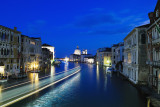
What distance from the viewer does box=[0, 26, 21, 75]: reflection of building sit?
119 ft

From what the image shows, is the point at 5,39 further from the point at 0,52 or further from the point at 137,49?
the point at 137,49

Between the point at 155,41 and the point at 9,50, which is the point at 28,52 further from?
the point at 155,41

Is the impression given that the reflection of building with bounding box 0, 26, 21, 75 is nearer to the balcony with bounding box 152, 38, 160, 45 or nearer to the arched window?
the arched window

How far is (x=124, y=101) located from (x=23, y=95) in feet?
53.0

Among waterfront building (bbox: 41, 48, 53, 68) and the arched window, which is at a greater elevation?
the arched window

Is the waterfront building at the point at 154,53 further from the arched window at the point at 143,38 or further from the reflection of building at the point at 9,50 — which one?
the reflection of building at the point at 9,50

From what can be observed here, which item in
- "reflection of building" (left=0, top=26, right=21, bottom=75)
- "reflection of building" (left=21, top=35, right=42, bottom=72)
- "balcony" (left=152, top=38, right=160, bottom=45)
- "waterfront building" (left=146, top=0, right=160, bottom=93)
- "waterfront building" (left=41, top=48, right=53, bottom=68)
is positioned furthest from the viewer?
"waterfront building" (left=41, top=48, right=53, bottom=68)

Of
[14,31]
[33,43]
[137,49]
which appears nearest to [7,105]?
[137,49]

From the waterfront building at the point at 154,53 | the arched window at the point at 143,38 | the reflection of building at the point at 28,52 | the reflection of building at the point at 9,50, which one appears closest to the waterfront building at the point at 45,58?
the reflection of building at the point at 28,52

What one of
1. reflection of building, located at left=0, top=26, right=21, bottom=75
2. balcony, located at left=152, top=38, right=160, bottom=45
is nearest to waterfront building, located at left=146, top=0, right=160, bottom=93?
balcony, located at left=152, top=38, right=160, bottom=45

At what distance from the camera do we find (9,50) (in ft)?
129

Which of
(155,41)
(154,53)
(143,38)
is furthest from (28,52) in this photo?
(155,41)

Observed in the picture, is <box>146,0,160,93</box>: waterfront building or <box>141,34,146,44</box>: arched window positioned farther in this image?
<box>141,34,146,44</box>: arched window

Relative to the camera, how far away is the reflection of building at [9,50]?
1432 inches
